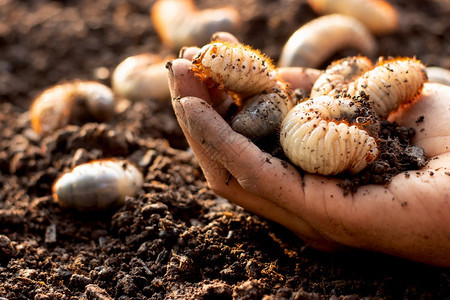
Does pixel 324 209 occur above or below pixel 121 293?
above

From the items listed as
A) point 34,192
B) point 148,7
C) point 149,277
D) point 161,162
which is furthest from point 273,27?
point 149,277

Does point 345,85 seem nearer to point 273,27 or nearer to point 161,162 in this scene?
point 161,162

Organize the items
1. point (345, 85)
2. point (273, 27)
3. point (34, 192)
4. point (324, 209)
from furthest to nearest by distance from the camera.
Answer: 1. point (273, 27)
2. point (34, 192)
3. point (345, 85)
4. point (324, 209)

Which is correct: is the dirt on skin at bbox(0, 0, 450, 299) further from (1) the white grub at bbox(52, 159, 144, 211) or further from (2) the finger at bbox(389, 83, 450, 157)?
(2) the finger at bbox(389, 83, 450, 157)

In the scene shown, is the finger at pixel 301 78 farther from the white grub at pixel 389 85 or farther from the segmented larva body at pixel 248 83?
the segmented larva body at pixel 248 83

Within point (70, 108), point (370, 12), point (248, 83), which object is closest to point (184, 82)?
point (248, 83)

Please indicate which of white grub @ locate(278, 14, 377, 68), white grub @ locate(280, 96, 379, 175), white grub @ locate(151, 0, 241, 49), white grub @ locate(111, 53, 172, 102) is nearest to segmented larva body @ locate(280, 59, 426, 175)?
white grub @ locate(280, 96, 379, 175)
